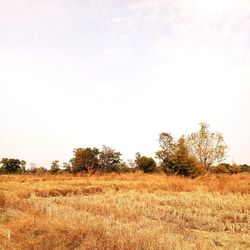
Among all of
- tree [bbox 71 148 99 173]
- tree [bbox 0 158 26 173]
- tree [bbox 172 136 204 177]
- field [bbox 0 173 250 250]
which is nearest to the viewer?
field [bbox 0 173 250 250]

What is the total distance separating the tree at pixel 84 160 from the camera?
48.2 m

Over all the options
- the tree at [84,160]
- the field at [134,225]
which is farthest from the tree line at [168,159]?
the field at [134,225]

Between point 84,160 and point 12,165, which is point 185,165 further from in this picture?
point 12,165

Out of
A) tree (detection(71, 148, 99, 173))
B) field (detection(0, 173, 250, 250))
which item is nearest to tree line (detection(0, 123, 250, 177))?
tree (detection(71, 148, 99, 173))

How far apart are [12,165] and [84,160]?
1934 cm

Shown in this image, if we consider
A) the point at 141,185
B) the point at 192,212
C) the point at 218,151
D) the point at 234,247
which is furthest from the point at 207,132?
the point at 234,247

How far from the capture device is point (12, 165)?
6234cm

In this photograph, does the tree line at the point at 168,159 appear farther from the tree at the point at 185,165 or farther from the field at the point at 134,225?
the field at the point at 134,225

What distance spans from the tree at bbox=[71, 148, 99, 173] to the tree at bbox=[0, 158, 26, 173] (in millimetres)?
16139

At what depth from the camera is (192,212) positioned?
9.73 metres

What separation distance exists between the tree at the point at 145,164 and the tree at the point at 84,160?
7418mm

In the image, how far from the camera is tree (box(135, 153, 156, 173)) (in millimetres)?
54625

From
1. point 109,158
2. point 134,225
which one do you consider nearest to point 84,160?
point 109,158

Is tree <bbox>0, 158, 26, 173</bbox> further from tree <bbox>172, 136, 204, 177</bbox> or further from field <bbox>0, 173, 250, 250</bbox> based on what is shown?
field <bbox>0, 173, 250, 250</bbox>
